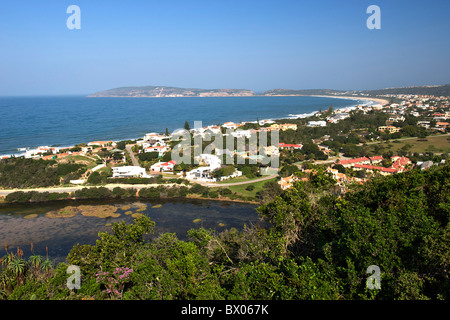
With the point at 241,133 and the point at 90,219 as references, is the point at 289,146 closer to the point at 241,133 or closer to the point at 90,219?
the point at 241,133

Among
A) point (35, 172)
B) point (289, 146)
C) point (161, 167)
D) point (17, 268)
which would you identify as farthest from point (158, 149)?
point (17, 268)

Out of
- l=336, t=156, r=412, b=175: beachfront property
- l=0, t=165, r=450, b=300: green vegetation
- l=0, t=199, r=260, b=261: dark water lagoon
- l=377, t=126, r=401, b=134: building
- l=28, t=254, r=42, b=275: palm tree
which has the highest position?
l=377, t=126, r=401, b=134: building

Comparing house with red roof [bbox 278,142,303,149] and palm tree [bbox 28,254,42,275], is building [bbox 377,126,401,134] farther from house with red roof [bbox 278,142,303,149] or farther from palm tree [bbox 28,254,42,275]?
A: palm tree [bbox 28,254,42,275]

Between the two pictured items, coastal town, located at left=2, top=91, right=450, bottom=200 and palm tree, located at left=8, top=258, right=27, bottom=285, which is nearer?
palm tree, located at left=8, top=258, right=27, bottom=285

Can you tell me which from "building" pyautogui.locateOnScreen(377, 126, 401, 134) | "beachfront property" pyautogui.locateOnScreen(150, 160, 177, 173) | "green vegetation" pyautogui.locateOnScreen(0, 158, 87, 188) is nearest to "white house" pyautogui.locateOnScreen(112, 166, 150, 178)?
"beachfront property" pyautogui.locateOnScreen(150, 160, 177, 173)

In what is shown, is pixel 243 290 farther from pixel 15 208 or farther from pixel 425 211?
pixel 15 208
